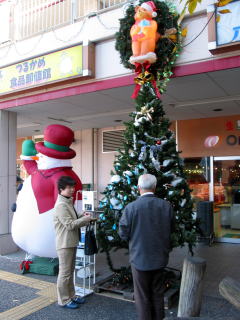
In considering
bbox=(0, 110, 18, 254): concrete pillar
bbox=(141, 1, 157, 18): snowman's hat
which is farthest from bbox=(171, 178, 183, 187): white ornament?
bbox=(0, 110, 18, 254): concrete pillar

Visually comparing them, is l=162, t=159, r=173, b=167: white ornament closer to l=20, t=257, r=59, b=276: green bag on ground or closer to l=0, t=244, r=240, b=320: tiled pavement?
l=0, t=244, r=240, b=320: tiled pavement

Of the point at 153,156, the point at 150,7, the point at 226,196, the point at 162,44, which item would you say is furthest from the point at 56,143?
the point at 226,196

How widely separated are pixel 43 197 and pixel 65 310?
6.60 ft

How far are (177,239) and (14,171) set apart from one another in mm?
4798

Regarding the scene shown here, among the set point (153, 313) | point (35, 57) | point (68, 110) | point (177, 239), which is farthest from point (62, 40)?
point (153, 313)

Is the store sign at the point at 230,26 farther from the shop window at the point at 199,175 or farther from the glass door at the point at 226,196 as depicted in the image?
the shop window at the point at 199,175

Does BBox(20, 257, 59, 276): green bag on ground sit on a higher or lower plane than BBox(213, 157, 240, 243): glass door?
lower

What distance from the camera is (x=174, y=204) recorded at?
4625mm

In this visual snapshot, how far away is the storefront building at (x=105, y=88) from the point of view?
5270 millimetres

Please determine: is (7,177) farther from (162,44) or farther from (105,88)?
(162,44)

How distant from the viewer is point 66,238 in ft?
14.1

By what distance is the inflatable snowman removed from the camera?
5.62 metres

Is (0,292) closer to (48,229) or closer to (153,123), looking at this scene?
(48,229)

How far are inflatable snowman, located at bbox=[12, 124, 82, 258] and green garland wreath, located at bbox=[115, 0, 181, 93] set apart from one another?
6.03ft
